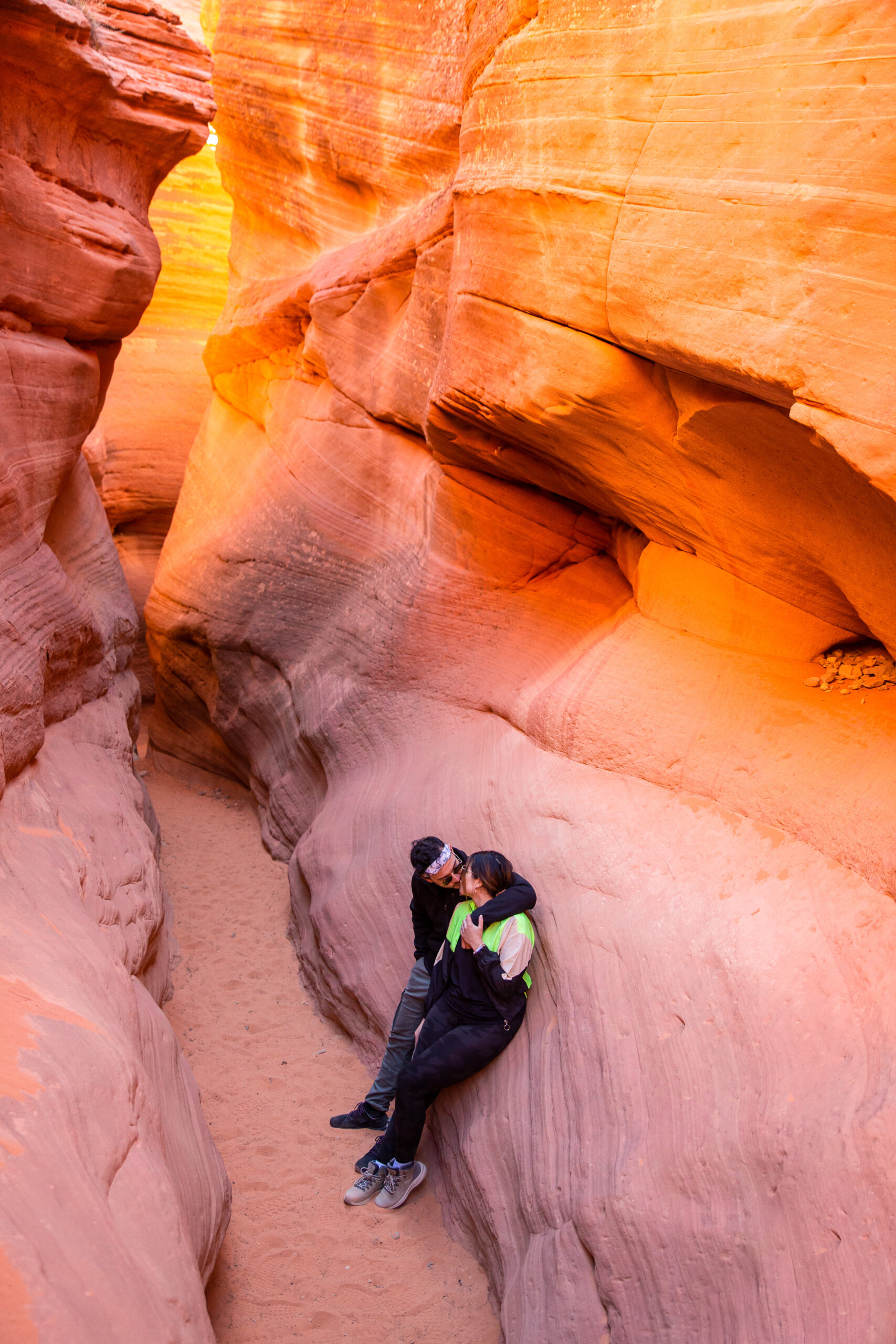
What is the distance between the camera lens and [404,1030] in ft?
17.2

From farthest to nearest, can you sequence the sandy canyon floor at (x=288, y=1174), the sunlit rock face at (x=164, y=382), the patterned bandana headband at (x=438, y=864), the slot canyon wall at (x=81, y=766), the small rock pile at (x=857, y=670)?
the sunlit rock face at (x=164, y=382)
the patterned bandana headband at (x=438, y=864)
the small rock pile at (x=857, y=670)
the sandy canyon floor at (x=288, y=1174)
the slot canyon wall at (x=81, y=766)

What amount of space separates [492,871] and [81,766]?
3.02m

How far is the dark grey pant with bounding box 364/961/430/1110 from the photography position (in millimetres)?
Answer: 5230

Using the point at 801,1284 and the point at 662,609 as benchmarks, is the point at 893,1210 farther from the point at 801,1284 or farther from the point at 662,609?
the point at 662,609

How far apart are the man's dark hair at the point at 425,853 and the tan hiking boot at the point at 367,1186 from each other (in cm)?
148

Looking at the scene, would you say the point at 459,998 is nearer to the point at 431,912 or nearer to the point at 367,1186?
the point at 431,912

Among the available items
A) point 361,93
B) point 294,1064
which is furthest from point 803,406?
point 361,93

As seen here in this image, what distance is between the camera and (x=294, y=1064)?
5.84 meters

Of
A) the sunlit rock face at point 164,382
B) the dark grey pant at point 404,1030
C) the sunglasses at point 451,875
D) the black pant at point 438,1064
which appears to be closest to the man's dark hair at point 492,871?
the sunglasses at point 451,875

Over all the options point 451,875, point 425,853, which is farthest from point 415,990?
point 425,853

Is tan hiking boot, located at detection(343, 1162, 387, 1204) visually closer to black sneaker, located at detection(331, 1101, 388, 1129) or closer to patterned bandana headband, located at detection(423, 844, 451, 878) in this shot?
black sneaker, located at detection(331, 1101, 388, 1129)

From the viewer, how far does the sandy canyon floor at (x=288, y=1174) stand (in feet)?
14.0

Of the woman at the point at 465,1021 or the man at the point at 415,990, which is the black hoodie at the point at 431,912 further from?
the woman at the point at 465,1021

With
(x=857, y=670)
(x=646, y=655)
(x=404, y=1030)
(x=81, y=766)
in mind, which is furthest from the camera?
(x=81, y=766)
